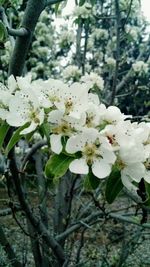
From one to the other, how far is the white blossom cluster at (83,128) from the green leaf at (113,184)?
0.02 meters

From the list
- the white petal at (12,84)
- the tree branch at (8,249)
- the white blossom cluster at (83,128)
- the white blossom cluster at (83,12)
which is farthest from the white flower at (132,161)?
the white blossom cluster at (83,12)

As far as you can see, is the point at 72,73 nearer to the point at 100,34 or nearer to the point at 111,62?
the point at 111,62

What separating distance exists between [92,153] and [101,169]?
55mm

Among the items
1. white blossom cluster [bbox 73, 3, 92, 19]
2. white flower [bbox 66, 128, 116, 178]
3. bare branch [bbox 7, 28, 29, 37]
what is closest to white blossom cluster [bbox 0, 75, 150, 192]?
white flower [bbox 66, 128, 116, 178]

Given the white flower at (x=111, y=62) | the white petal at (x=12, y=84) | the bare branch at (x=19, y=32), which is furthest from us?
the white flower at (x=111, y=62)

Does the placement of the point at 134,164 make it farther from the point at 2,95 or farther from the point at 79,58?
the point at 79,58

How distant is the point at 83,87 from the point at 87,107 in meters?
0.08

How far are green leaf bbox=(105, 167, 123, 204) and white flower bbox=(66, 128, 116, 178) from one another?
0.13ft

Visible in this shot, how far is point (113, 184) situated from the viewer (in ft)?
4.22

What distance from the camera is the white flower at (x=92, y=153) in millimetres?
1208

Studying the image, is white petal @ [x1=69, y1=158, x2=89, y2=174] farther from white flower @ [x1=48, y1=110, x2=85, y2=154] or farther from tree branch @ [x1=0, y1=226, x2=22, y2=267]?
tree branch @ [x1=0, y1=226, x2=22, y2=267]

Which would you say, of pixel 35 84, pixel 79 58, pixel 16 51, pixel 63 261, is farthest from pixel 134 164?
pixel 79 58

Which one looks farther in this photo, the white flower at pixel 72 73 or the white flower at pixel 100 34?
the white flower at pixel 100 34

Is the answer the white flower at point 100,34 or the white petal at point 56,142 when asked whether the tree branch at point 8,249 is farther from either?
the white flower at point 100,34
